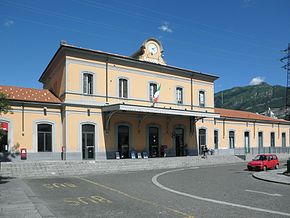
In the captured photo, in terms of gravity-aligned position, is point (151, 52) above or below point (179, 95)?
above

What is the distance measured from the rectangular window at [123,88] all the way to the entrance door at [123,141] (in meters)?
2.92

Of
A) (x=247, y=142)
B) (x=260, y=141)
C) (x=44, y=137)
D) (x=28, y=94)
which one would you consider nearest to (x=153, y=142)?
(x=44, y=137)

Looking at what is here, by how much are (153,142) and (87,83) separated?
30.4 feet

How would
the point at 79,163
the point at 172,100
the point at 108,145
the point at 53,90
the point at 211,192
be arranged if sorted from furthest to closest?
the point at 172,100, the point at 53,90, the point at 108,145, the point at 79,163, the point at 211,192

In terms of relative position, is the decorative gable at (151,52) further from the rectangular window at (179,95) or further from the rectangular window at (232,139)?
the rectangular window at (232,139)

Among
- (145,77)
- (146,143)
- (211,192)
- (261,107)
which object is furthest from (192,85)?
(261,107)

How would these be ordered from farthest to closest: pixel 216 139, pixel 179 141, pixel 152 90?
pixel 216 139 < pixel 179 141 < pixel 152 90

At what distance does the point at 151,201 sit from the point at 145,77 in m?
22.8

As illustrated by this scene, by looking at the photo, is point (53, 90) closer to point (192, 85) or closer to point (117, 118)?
point (117, 118)

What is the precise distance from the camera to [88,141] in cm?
2975

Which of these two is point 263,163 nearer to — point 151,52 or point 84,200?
point 151,52

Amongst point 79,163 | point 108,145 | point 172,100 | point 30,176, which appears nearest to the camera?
point 30,176

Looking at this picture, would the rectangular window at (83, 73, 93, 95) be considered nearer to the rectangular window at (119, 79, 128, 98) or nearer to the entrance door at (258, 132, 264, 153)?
the rectangular window at (119, 79, 128, 98)

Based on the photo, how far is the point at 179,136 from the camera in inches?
1451
